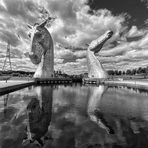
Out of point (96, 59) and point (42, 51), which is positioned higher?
point (42, 51)

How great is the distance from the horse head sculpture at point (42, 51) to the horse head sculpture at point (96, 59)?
1359 cm

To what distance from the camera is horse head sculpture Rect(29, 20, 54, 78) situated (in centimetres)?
3608

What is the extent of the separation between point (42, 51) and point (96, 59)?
18349mm

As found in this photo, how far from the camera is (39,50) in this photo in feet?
128

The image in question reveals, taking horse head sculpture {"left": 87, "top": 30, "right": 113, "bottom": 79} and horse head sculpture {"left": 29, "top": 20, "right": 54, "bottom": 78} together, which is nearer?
horse head sculpture {"left": 29, "top": 20, "right": 54, "bottom": 78}

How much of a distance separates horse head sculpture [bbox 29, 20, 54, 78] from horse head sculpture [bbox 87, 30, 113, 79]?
13.6 metres

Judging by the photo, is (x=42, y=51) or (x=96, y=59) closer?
(x=42, y=51)

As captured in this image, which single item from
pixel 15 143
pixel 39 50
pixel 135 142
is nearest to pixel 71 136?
pixel 15 143

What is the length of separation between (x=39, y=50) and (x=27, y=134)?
119 feet

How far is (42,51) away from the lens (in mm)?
40844

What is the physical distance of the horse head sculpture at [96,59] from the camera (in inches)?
1700

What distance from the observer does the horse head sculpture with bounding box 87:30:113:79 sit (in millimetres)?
43188

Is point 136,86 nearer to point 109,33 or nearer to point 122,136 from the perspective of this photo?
point 122,136

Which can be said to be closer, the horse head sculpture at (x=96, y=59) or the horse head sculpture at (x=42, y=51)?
the horse head sculpture at (x=42, y=51)
